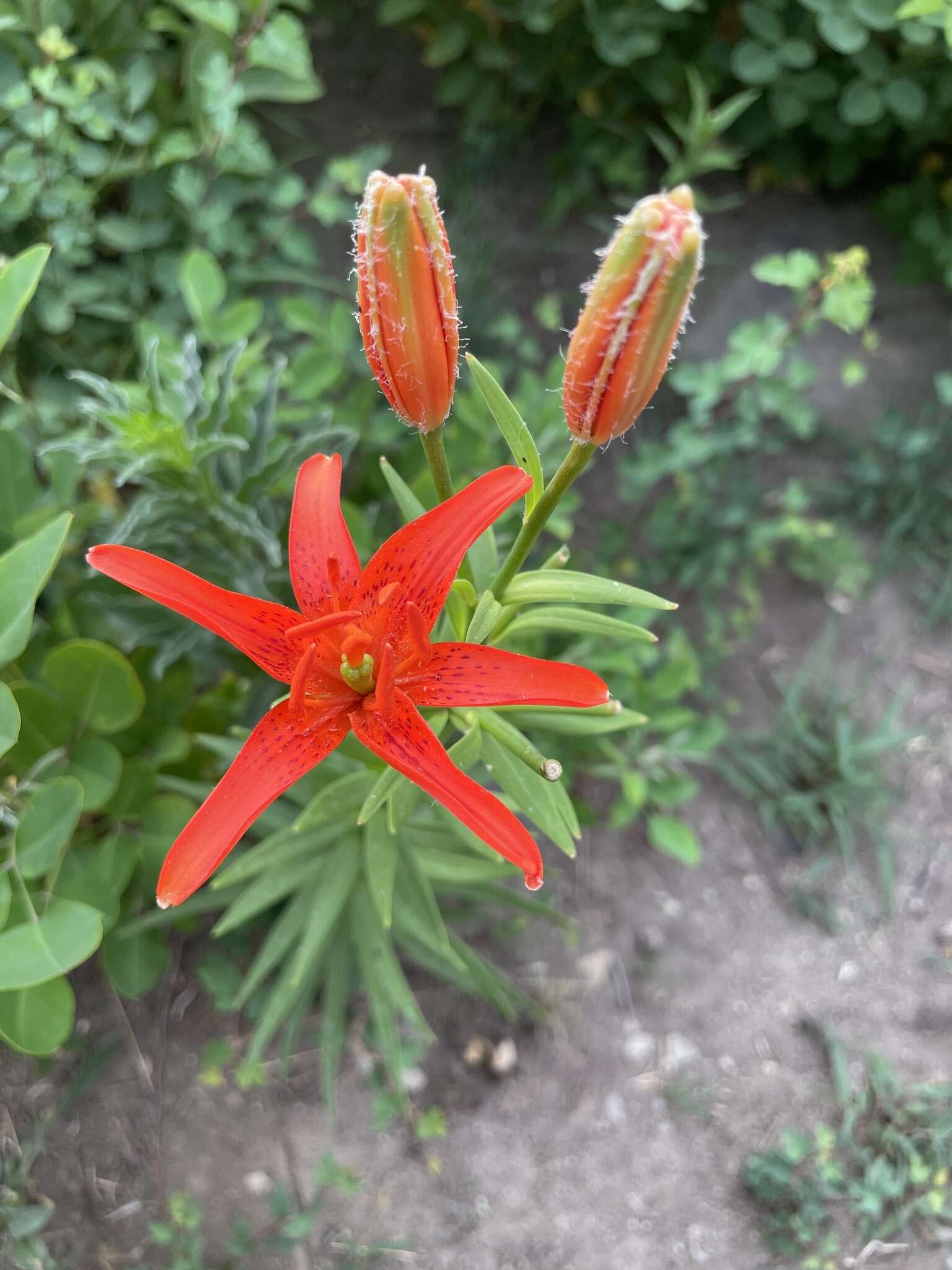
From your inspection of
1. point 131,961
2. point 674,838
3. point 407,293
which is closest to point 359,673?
point 407,293

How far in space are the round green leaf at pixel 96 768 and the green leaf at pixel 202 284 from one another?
0.68 metres

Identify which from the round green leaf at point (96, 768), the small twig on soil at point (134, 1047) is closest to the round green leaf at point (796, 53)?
the round green leaf at point (96, 768)

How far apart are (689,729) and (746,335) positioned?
77cm

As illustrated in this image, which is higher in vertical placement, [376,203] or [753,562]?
[376,203]

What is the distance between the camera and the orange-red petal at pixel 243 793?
26.2 inches

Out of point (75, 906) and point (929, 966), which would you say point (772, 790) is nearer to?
point (929, 966)

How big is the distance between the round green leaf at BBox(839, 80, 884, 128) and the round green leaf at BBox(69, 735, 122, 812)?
1.82m

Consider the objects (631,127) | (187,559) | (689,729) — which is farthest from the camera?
(631,127)

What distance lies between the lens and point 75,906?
96cm

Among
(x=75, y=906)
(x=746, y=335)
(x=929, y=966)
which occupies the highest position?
(x=746, y=335)

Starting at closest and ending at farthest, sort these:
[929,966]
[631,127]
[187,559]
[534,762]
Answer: [534,762] < [187,559] < [929,966] < [631,127]

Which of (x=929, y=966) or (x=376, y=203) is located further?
(x=929, y=966)

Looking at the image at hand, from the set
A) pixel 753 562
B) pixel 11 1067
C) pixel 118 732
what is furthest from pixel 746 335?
pixel 11 1067

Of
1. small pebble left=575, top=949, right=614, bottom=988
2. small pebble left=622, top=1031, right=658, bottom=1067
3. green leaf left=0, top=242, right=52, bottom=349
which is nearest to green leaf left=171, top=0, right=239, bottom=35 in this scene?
green leaf left=0, top=242, right=52, bottom=349
